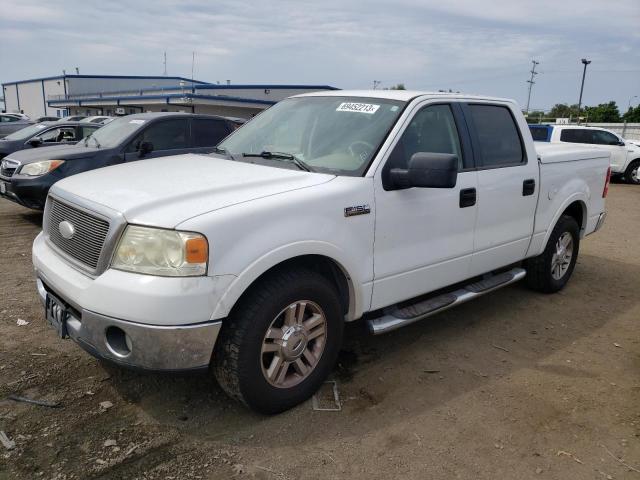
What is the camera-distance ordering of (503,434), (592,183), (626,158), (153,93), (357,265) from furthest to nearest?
(153,93) → (626,158) → (592,183) → (357,265) → (503,434)

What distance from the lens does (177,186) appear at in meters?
3.02

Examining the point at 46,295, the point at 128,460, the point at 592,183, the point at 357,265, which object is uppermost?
the point at 592,183

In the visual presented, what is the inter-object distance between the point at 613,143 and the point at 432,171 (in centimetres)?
1707

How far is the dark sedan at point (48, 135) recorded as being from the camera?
11.1 m

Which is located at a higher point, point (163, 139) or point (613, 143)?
point (613, 143)

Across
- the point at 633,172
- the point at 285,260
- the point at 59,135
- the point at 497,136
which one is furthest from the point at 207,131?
the point at 633,172

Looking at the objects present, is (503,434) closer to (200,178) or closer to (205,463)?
(205,463)

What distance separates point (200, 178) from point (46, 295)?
1.18 meters

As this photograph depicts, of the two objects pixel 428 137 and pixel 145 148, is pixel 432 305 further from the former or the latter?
pixel 145 148

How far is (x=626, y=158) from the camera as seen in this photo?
17281 millimetres

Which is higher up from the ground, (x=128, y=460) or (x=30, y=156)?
(x=30, y=156)

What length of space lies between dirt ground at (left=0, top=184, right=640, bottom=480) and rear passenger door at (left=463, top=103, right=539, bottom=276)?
716mm

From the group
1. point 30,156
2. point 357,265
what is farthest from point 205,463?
point 30,156

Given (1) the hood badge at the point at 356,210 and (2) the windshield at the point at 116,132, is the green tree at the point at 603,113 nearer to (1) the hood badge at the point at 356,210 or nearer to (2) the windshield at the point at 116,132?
(2) the windshield at the point at 116,132
